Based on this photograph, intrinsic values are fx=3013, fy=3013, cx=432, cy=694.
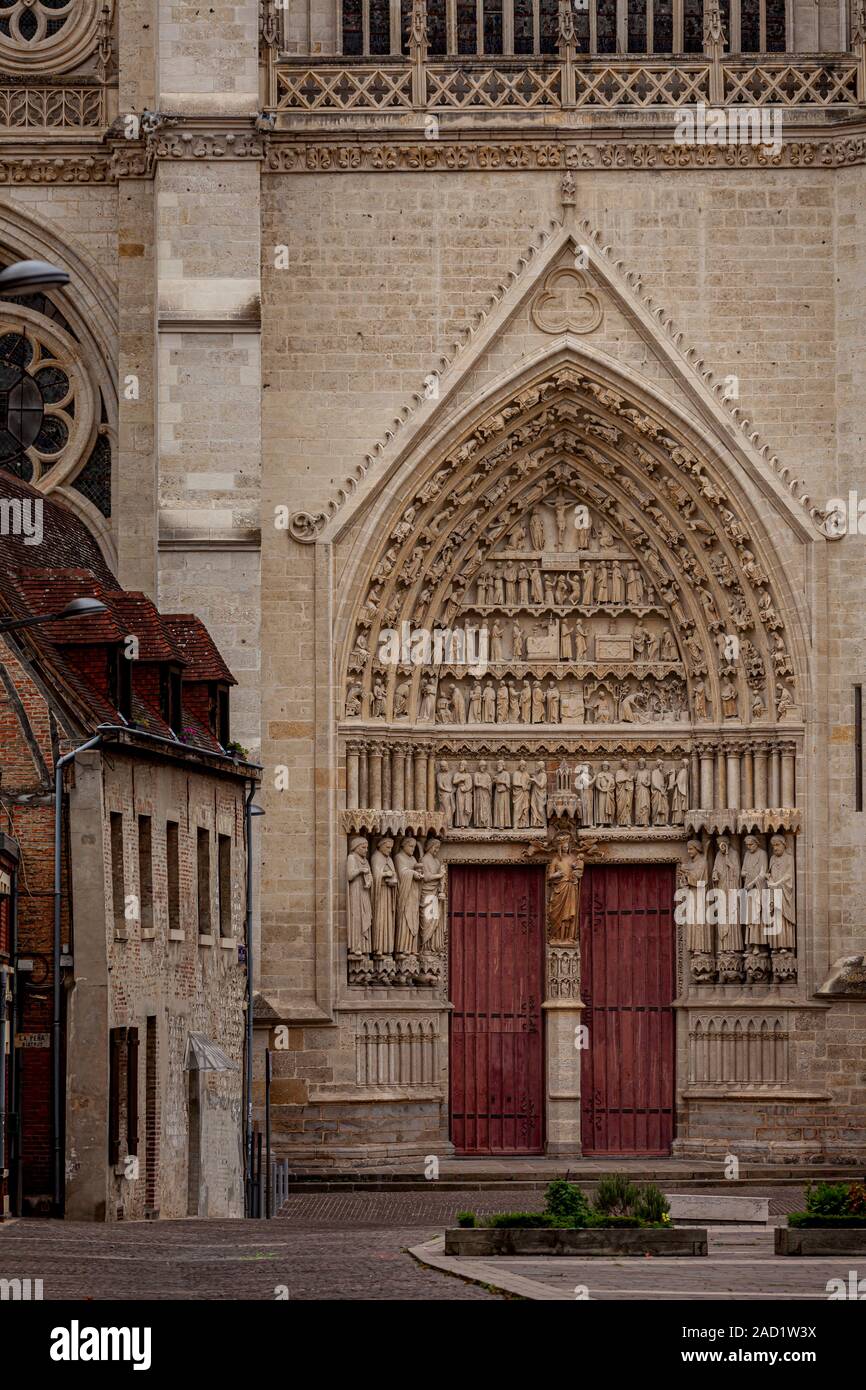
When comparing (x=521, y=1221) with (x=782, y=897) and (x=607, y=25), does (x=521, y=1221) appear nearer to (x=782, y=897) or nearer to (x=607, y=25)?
(x=782, y=897)

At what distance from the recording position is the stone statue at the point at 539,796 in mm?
36500

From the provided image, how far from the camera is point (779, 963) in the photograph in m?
35.3

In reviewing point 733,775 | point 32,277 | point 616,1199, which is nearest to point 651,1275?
point 616,1199

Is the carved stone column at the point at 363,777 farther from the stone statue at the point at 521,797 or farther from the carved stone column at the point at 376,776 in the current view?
the stone statue at the point at 521,797

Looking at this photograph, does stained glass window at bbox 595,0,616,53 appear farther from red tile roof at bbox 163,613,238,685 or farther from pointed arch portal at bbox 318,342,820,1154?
red tile roof at bbox 163,613,238,685

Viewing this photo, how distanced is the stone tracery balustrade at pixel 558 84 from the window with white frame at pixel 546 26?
1.99 ft

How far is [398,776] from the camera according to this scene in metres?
35.8

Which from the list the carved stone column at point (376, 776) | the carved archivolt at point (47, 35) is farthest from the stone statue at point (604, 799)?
the carved archivolt at point (47, 35)

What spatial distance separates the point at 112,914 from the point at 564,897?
392 inches

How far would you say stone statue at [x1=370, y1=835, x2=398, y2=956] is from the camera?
35281 millimetres

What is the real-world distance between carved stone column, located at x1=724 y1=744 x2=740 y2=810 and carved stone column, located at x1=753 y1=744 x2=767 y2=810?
0.91 feet

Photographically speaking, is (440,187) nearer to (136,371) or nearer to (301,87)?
(301,87)
